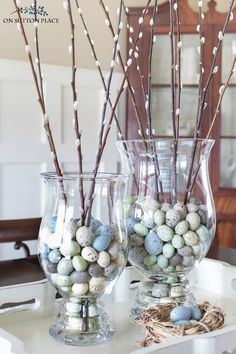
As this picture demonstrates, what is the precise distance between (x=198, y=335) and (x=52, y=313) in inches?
14.6

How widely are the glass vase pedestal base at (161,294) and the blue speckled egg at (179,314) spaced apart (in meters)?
0.16

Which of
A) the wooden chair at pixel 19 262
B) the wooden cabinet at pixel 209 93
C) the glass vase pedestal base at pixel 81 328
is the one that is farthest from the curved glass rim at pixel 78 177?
the wooden cabinet at pixel 209 93

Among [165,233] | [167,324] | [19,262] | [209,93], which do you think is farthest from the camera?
[209,93]

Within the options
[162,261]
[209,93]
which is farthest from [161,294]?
[209,93]

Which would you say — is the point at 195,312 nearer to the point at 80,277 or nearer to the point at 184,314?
the point at 184,314

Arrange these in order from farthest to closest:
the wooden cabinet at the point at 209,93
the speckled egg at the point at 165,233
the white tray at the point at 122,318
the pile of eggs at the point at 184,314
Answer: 1. the wooden cabinet at the point at 209,93
2. the speckled egg at the point at 165,233
3. the pile of eggs at the point at 184,314
4. the white tray at the point at 122,318

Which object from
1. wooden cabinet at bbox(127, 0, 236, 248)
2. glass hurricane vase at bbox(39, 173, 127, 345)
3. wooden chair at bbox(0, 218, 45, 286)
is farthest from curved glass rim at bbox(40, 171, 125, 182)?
wooden cabinet at bbox(127, 0, 236, 248)

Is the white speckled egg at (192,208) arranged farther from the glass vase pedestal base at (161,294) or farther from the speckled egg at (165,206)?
the glass vase pedestal base at (161,294)

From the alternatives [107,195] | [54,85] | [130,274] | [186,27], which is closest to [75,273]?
[107,195]

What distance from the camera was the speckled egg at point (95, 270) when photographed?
86 centimetres

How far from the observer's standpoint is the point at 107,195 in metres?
0.92

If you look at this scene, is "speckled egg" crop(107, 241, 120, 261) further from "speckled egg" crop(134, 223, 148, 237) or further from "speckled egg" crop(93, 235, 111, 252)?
"speckled egg" crop(134, 223, 148, 237)

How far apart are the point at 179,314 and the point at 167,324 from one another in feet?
0.12

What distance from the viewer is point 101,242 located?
2.82ft
